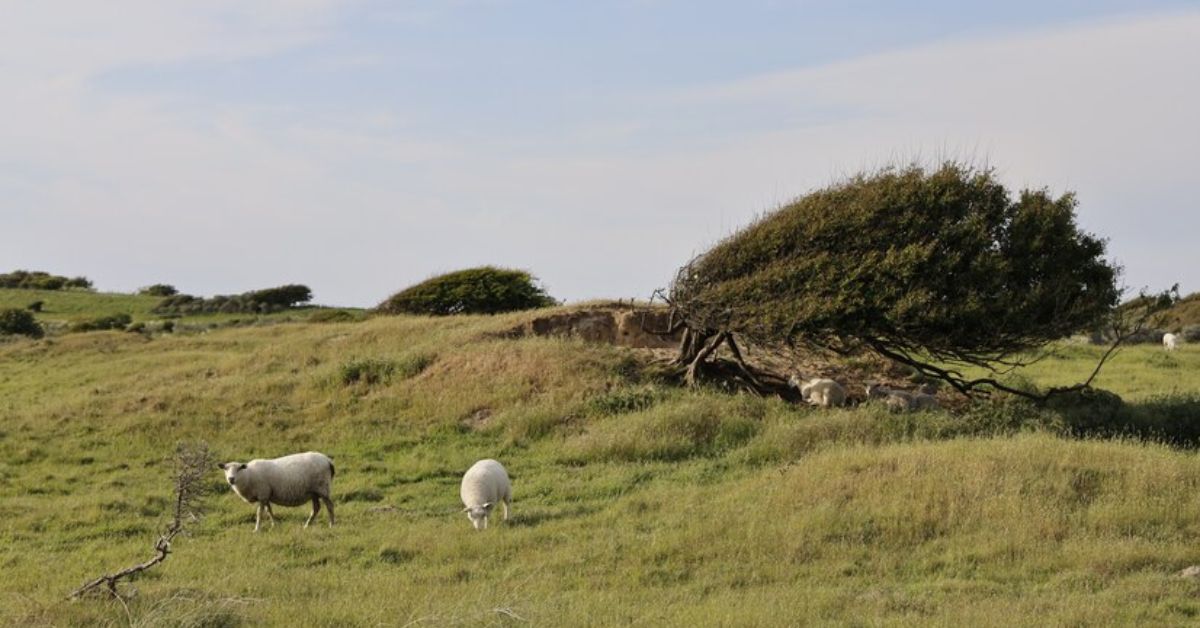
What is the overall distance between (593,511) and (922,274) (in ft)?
29.0

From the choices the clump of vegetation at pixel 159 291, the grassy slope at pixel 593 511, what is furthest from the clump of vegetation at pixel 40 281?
the grassy slope at pixel 593 511

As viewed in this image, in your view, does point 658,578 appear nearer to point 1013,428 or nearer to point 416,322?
point 1013,428

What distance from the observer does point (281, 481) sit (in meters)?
15.9

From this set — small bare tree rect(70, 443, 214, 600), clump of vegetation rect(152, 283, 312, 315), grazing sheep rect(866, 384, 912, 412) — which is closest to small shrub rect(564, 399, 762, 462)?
grazing sheep rect(866, 384, 912, 412)

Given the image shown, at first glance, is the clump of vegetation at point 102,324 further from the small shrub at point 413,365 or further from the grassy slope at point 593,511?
the small shrub at point 413,365

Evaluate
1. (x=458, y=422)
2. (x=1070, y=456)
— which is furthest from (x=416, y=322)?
(x=1070, y=456)

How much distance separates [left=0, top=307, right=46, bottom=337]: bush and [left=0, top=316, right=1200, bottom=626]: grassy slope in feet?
88.3

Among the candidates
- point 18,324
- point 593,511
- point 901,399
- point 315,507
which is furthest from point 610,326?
point 18,324

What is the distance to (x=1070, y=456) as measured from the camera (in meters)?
15.8

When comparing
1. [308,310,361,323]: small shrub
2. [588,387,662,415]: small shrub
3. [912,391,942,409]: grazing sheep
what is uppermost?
[308,310,361,323]: small shrub

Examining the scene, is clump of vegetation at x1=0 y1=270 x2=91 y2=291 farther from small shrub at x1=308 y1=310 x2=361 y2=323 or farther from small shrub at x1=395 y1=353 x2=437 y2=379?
small shrub at x1=395 y1=353 x2=437 y2=379

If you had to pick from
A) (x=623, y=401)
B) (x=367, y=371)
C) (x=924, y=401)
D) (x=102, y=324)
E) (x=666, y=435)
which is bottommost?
(x=666, y=435)

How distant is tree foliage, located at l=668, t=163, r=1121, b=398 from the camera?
21406mm

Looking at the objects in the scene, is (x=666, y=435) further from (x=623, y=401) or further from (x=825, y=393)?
(x=825, y=393)
